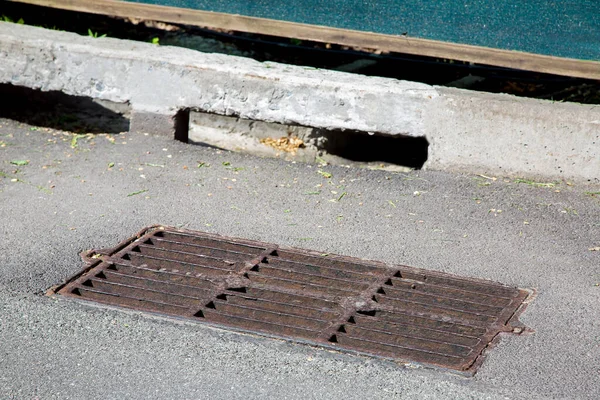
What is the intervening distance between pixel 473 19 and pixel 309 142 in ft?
4.54

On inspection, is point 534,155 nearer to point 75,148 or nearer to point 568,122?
point 568,122

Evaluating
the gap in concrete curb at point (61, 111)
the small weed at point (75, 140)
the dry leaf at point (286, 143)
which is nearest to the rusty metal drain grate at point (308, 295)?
the small weed at point (75, 140)

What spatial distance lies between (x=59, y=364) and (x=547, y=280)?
2.30m

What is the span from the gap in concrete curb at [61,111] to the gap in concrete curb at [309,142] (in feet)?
2.29

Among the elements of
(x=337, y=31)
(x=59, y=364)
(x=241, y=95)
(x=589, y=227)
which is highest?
(x=337, y=31)

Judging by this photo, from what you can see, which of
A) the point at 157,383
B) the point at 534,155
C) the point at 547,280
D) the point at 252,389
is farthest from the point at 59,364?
the point at 534,155

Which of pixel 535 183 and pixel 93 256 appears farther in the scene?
pixel 535 183

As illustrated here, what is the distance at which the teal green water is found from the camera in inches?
212

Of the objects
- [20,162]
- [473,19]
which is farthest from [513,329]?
[20,162]

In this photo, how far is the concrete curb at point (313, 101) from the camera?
5.13 m

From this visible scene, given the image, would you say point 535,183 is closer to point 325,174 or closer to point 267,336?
point 325,174

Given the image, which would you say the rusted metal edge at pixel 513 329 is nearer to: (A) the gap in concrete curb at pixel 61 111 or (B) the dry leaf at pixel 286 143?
(B) the dry leaf at pixel 286 143

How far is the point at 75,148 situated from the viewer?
5.55 meters

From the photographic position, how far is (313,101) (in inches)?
213
